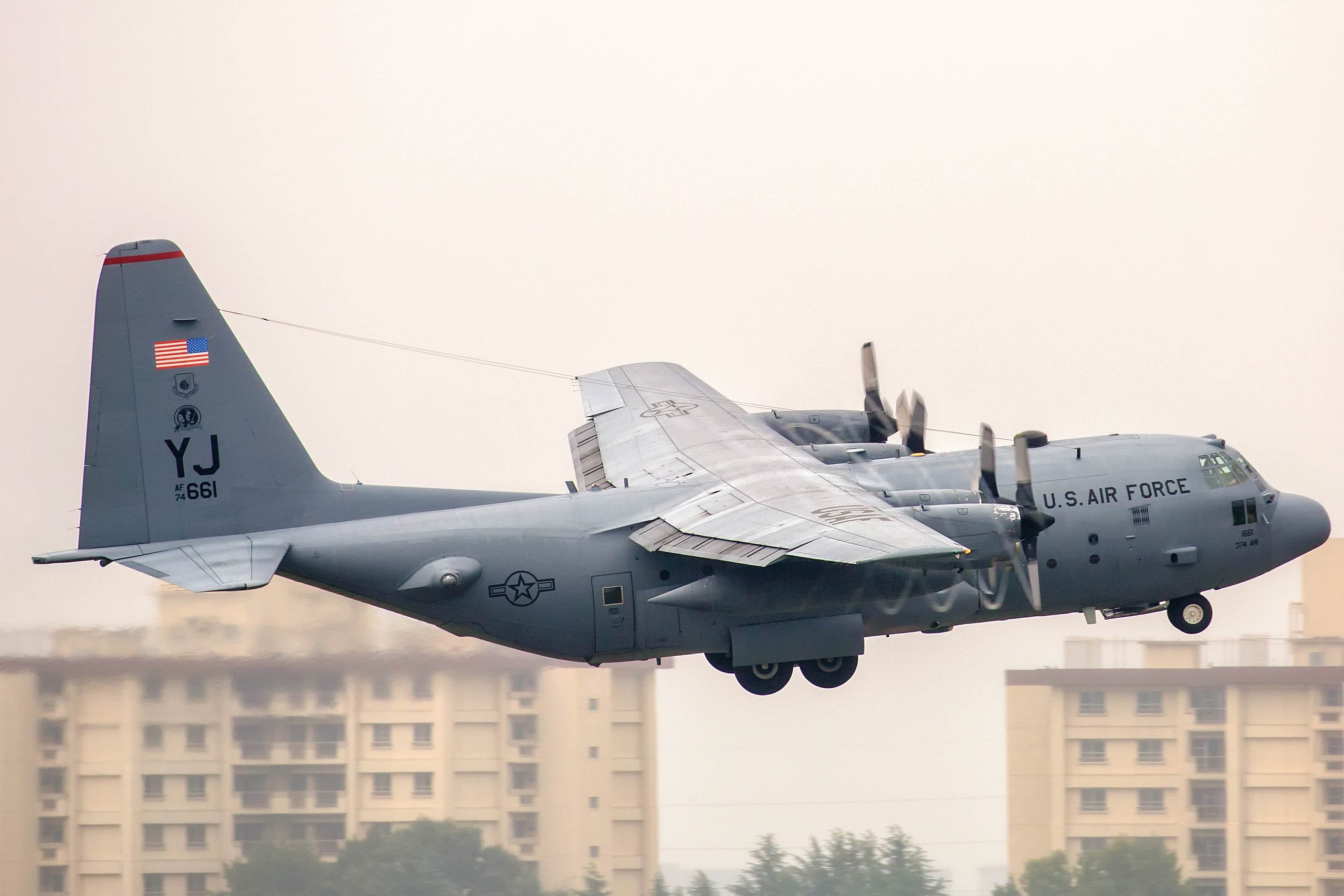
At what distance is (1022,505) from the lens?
26.4 meters

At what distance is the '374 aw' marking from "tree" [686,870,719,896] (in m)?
36.6

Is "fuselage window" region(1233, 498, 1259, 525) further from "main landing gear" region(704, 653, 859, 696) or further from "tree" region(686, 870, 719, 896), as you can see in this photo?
"tree" region(686, 870, 719, 896)

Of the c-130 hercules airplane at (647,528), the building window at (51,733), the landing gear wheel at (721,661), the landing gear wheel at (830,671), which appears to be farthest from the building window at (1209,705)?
the building window at (51,733)

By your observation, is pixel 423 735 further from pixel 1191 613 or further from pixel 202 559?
pixel 1191 613

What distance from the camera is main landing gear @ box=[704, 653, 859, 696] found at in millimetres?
28031

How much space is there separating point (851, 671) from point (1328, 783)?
135 ft

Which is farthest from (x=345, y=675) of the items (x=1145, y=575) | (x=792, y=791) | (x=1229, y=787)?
(x=1229, y=787)

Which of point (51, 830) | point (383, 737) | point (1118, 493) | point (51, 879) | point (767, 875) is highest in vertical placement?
point (1118, 493)

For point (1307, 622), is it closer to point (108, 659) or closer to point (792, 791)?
point (792, 791)

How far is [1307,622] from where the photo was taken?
2373 inches

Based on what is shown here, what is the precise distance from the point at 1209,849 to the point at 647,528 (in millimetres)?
43092

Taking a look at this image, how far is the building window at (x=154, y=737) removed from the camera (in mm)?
51562

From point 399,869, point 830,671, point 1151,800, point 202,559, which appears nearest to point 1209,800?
point 1151,800

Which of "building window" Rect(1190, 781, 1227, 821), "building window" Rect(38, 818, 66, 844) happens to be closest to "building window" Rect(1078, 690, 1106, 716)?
"building window" Rect(1190, 781, 1227, 821)
